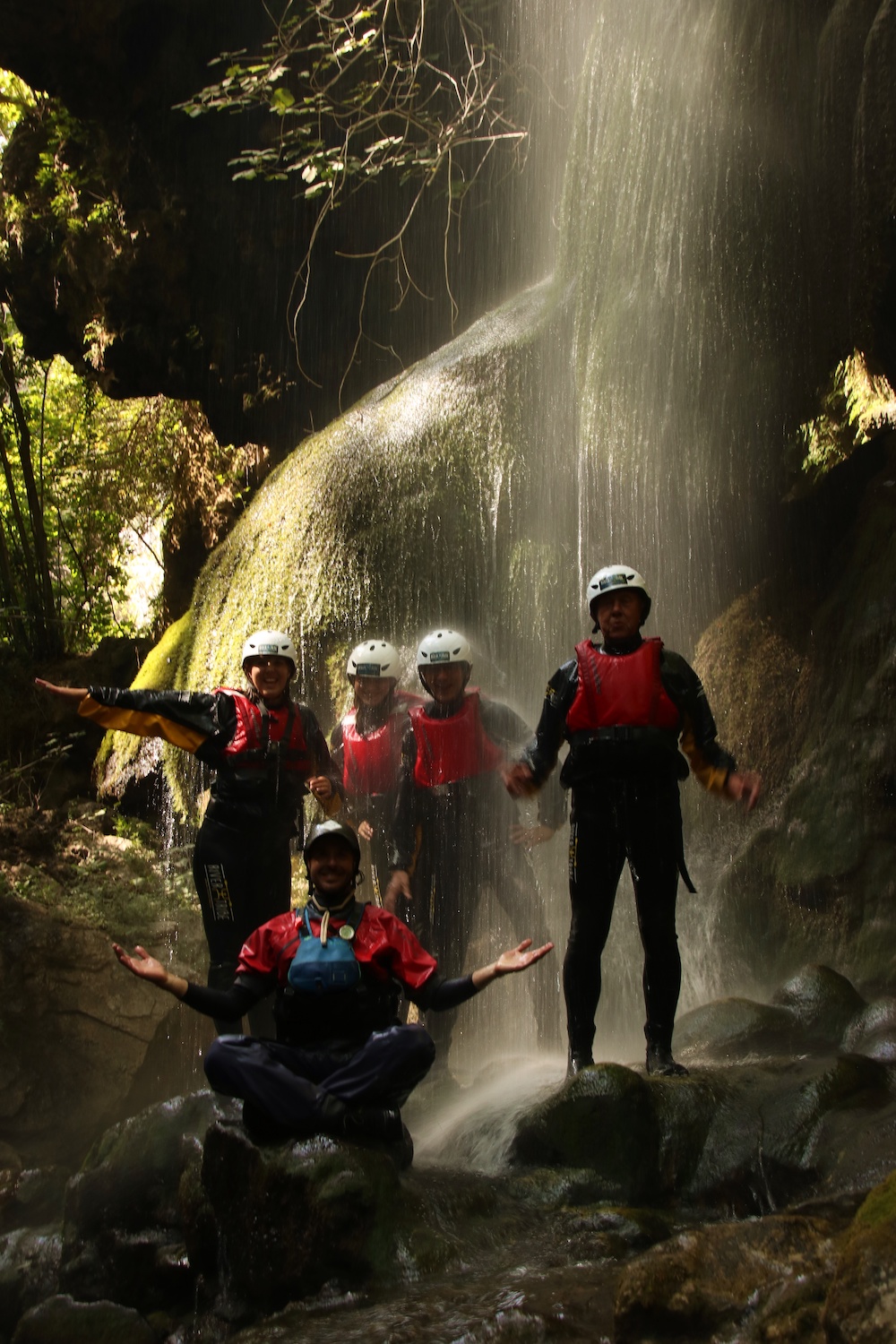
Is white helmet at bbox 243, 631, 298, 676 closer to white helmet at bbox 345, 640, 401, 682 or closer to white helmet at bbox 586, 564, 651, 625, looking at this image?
white helmet at bbox 345, 640, 401, 682

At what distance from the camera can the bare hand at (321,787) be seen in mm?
5062

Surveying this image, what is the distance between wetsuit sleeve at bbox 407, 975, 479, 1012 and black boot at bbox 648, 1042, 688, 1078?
1.09 m

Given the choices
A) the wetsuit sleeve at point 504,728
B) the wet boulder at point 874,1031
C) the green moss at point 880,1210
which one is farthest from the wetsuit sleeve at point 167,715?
the green moss at point 880,1210

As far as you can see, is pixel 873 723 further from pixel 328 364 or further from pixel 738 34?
pixel 328 364

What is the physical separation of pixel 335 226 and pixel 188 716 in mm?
8113

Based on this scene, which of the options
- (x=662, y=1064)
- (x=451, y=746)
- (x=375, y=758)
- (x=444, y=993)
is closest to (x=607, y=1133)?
(x=662, y=1064)

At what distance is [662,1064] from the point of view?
170 inches

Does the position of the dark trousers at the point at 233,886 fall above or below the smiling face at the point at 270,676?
below

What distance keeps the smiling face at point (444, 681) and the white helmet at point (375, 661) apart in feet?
1.41

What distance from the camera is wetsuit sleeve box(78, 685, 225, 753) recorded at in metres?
4.96

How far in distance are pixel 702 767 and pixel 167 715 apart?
2.33 m

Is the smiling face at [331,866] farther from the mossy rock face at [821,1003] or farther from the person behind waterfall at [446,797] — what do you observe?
the mossy rock face at [821,1003]

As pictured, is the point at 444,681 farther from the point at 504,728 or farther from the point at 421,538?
the point at 421,538

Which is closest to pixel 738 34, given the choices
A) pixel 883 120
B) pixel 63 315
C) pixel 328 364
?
pixel 883 120
